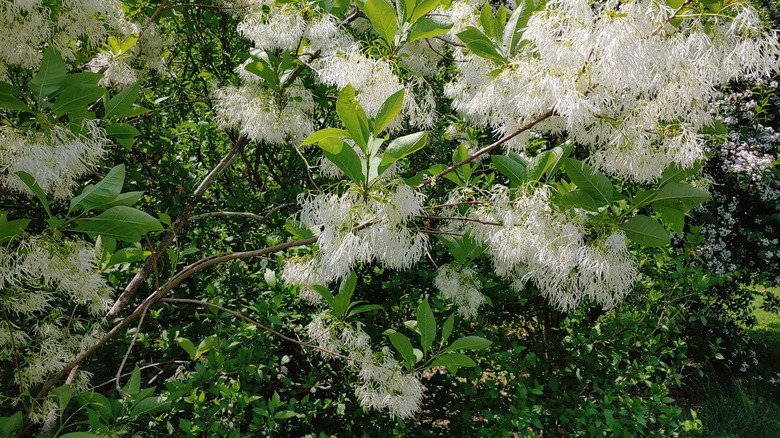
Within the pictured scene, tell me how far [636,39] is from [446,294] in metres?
1.14

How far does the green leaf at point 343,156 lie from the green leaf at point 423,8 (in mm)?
573

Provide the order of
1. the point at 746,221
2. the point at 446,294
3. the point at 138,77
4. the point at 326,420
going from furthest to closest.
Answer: the point at 746,221 < the point at 138,77 < the point at 326,420 < the point at 446,294

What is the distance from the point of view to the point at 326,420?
218 cm

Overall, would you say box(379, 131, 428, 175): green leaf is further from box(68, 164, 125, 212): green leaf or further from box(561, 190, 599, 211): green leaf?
box(68, 164, 125, 212): green leaf

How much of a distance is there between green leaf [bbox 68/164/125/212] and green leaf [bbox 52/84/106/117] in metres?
0.23

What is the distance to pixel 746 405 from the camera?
3.98 m

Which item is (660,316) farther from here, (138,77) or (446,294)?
(138,77)

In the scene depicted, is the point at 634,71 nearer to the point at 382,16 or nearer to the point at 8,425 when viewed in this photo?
the point at 382,16

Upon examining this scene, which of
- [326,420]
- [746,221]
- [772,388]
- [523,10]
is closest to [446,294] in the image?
[326,420]

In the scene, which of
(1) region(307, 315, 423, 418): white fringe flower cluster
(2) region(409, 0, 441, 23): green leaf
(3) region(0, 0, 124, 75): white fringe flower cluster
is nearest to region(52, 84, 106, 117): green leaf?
(3) region(0, 0, 124, 75): white fringe flower cluster

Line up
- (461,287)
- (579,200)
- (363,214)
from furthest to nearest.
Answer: (461,287) → (579,200) → (363,214)

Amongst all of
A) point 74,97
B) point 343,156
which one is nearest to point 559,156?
point 343,156

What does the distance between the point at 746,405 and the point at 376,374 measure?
3907 millimetres

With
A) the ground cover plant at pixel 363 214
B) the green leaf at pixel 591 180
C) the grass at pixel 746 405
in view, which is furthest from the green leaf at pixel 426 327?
the grass at pixel 746 405
